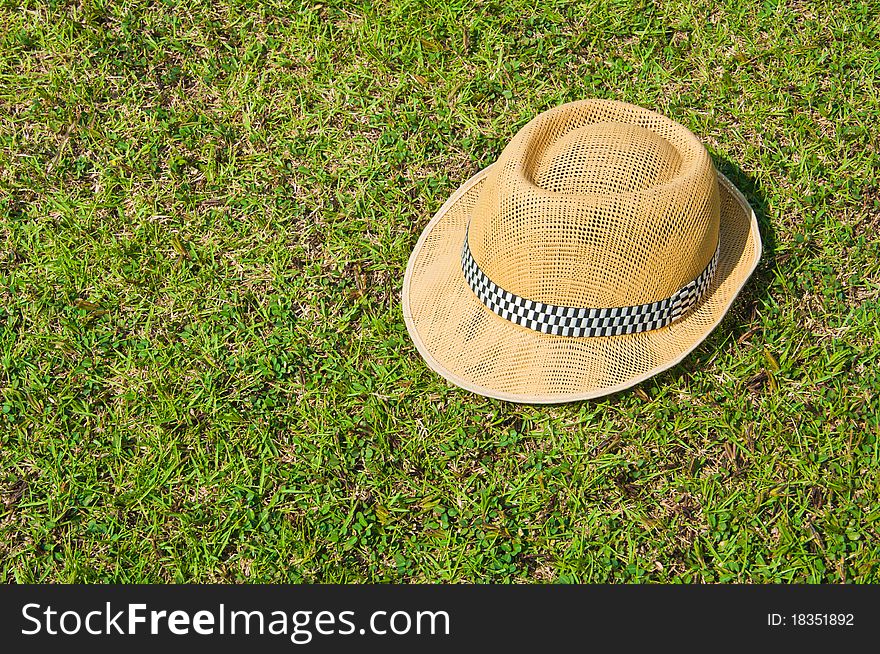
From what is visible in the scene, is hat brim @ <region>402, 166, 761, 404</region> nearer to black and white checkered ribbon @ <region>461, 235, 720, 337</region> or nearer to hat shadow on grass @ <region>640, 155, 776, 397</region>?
black and white checkered ribbon @ <region>461, 235, 720, 337</region>

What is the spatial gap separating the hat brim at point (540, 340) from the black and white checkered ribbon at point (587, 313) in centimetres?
4

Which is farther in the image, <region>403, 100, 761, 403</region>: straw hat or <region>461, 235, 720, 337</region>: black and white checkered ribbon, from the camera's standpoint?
<region>461, 235, 720, 337</region>: black and white checkered ribbon

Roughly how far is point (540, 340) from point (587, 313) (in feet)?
0.75

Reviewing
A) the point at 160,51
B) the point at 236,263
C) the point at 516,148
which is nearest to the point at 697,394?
the point at 516,148

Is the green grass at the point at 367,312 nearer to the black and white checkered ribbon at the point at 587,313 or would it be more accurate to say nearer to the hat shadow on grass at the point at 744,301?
the hat shadow on grass at the point at 744,301

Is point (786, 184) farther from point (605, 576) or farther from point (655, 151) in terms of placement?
point (605, 576)

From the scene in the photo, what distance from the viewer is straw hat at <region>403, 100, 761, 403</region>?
318cm

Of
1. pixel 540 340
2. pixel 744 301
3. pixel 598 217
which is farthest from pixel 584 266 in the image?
pixel 744 301

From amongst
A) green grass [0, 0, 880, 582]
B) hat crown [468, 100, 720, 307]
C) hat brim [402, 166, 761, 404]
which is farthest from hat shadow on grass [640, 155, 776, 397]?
hat crown [468, 100, 720, 307]

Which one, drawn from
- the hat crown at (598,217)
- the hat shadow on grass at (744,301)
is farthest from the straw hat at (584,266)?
the hat shadow on grass at (744,301)

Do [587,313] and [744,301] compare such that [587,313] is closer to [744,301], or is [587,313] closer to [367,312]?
[744,301]

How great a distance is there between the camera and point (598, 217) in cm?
313

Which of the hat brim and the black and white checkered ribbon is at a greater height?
the black and white checkered ribbon

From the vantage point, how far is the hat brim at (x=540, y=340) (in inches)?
135
